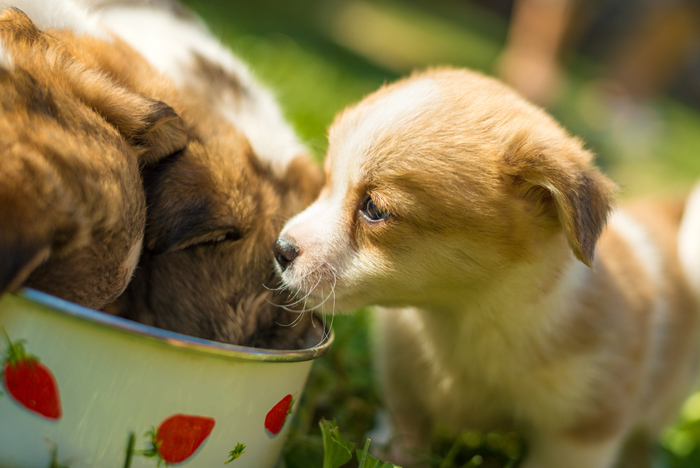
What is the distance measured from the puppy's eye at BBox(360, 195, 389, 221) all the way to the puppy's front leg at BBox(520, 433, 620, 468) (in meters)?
1.03

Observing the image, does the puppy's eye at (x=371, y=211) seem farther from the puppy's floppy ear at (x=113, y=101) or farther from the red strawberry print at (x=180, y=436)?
the red strawberry print at (x=180, y=436)

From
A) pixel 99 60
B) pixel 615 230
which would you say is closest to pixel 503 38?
pixel 615 230

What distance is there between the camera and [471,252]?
1.99 m

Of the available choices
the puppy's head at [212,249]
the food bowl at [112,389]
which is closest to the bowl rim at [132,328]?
the food bowl at [112,389]

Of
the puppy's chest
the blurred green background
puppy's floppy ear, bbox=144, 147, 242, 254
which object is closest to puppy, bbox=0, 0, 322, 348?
puppy's floppy ear, bbox=144, 147, 242, 254

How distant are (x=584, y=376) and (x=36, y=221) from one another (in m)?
1.76

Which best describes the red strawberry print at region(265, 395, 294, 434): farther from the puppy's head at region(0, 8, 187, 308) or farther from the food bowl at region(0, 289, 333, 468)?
the puppy's head at region(0, 8, 187, 308)

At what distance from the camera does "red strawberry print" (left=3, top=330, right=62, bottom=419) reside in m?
1.35

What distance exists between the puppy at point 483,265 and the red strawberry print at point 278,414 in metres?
0.37

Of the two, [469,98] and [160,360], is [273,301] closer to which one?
[160,360]

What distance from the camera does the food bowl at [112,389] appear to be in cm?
133

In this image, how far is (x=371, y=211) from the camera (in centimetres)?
199

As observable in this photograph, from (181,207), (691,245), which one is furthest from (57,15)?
(691,245)

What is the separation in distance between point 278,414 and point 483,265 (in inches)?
29.6
